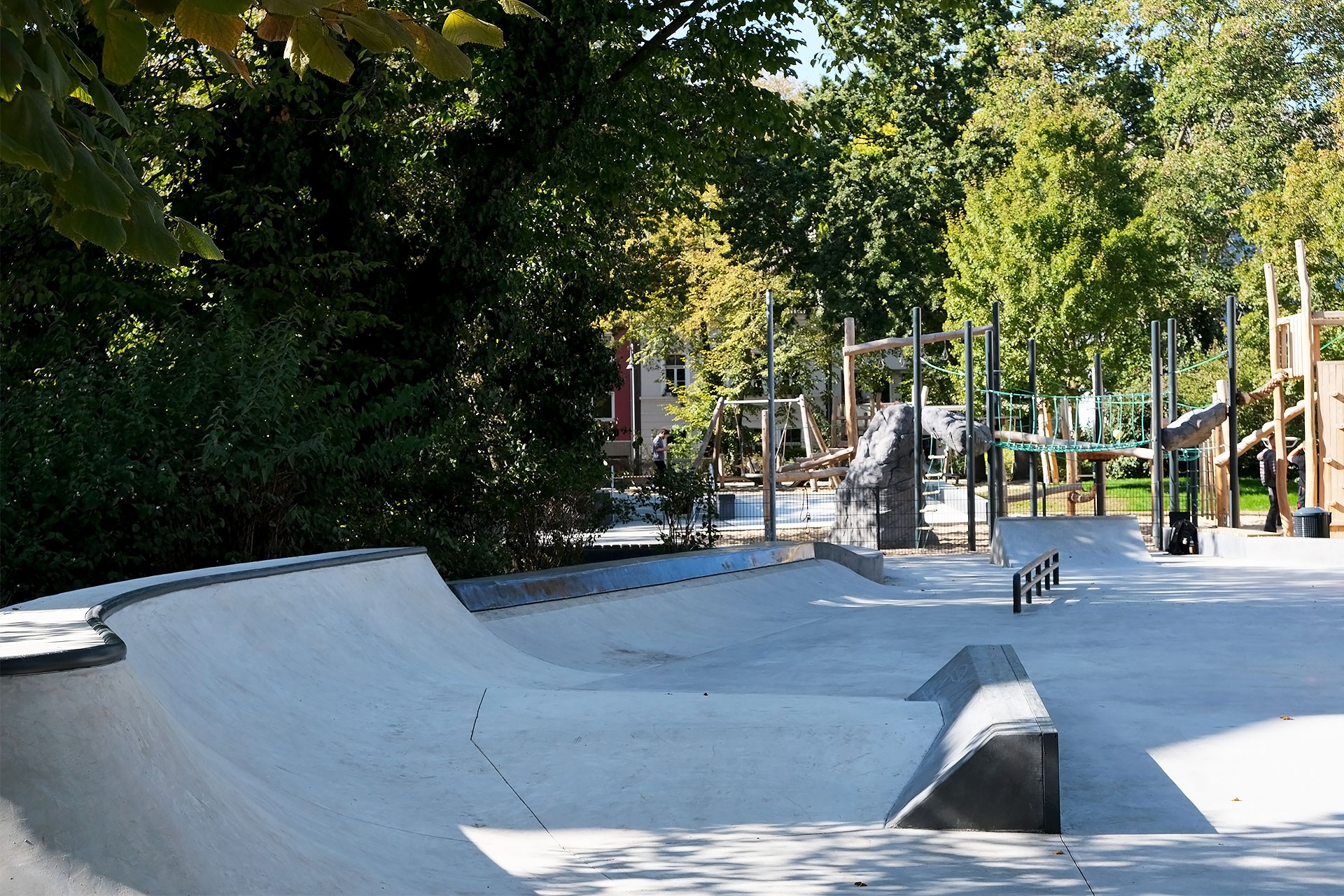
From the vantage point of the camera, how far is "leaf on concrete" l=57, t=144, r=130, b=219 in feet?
9.56

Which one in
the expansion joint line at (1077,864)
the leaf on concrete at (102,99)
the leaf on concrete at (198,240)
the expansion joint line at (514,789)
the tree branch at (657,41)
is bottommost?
the expansion joint line at (1077,864)

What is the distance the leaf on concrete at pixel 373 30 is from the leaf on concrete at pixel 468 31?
0.40ft

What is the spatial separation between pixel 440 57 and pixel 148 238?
85cm

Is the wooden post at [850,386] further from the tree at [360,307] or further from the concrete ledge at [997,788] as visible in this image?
the concrete ledge at [997,788]

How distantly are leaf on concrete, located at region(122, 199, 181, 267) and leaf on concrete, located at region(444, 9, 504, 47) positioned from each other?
2.83 feet

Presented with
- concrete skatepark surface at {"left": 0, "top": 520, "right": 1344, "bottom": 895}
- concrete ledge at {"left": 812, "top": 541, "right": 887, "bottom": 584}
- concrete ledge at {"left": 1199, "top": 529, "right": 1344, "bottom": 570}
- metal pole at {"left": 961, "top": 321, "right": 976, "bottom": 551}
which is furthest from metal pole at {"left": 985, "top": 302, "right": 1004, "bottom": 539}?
concrete skatepark surface at {"left": 0, "top": 520, "right": 1344, "bottom": 895}

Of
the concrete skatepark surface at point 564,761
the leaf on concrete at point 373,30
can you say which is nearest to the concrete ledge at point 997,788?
the concrete skatepark surface at point 564,761

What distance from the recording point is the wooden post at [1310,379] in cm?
2248

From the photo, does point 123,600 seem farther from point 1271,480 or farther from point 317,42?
point 1271,480

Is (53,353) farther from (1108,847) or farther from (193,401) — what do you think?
(1108,847)

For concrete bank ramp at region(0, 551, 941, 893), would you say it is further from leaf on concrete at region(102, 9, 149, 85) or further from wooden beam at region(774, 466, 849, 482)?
wooden beam at region(774, 466, 849, 482)

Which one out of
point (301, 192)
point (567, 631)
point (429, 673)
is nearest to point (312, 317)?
point (301, 192)

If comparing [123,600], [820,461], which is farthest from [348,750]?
[820,461]

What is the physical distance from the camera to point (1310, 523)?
20.5 m
